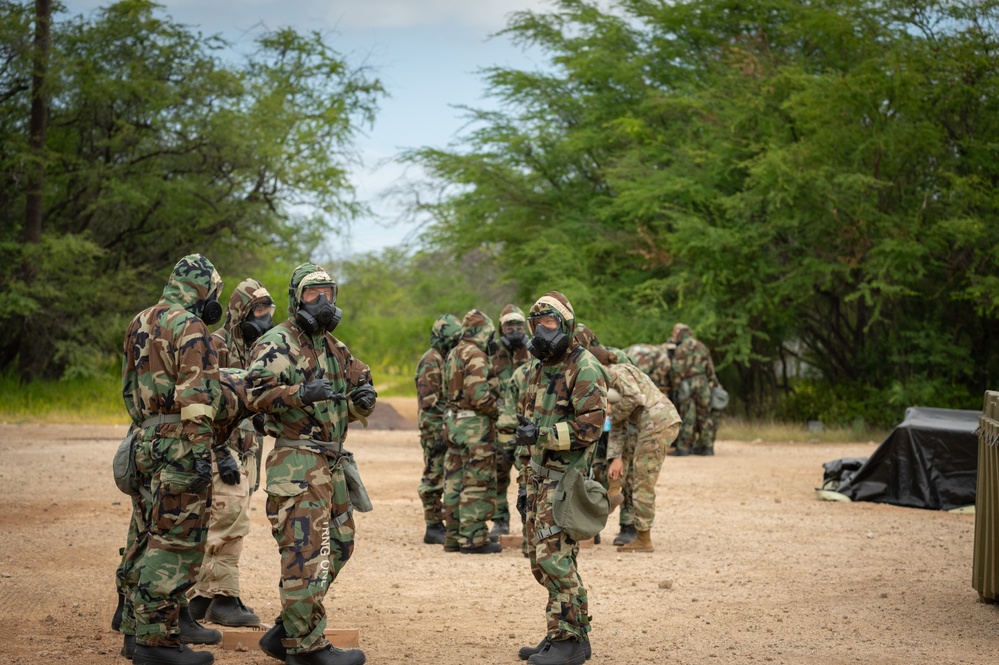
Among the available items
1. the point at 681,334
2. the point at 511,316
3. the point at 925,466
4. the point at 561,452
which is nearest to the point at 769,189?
the point at 681,334

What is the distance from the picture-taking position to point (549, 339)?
701cm

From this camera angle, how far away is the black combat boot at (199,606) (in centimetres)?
783

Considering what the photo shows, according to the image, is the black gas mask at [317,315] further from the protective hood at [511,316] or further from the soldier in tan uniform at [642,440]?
the protective hood at [511,316]

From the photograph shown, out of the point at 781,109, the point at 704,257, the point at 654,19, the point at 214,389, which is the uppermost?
the point at 654,19

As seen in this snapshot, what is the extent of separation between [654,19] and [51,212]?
52.3ft

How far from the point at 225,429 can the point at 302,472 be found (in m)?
0.94

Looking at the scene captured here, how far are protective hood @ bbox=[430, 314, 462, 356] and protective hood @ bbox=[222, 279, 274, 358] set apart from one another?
3205 mm

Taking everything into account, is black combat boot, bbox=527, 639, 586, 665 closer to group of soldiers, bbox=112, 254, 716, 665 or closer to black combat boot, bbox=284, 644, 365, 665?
group of soldiers, bbox=112, 254, 716, 665

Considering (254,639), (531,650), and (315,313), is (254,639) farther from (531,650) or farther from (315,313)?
(315,313)

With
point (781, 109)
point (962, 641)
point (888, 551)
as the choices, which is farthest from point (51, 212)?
point (962, 641)

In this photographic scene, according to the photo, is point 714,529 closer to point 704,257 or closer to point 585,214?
point 704,257

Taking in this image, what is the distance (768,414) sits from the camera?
1091 inches

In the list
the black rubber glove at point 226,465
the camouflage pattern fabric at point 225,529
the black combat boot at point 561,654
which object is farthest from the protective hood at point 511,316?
the black combat boot at point 561,654

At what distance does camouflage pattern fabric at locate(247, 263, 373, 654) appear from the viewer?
249 inches
